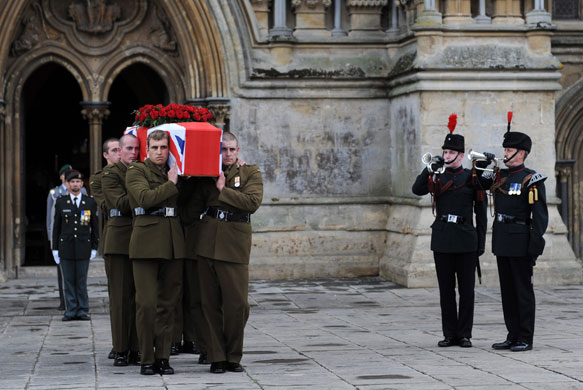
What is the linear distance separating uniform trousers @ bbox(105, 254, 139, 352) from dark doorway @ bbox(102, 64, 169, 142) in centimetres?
867

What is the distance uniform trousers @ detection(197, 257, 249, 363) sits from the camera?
8.60 meters

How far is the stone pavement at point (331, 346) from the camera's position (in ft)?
26.5

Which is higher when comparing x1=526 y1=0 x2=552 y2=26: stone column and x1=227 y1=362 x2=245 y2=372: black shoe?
x1=526 y1=0 x2=552 y2=26: stone column

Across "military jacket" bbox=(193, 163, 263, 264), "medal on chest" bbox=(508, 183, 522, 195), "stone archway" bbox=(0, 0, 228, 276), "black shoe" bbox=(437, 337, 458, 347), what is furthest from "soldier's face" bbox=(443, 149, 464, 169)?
"stone archway" bbox=(0, 0, 228, 276)

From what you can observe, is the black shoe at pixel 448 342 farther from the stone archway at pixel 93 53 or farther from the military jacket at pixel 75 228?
the stone archway at pixel 93 53

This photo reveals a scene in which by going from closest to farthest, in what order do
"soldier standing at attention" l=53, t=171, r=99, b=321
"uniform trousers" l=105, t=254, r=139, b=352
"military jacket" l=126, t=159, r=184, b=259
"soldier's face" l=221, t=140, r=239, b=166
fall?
"military jacket" l=126, t=159, r=184, b=259, "soldier's face" l=221, t=140, r=239, b=166, "uniform trousers" l=105, t=254, r=139, b=352, "soldier standing at attention" l=53, t=171, r=99, b=321

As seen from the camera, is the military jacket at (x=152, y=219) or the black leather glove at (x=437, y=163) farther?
the black leather glove at (x=437, y=163)

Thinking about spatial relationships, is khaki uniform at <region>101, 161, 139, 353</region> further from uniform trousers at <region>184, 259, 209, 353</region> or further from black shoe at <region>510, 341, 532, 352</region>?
black shoe at <region>510, 341, 532, 352</region>

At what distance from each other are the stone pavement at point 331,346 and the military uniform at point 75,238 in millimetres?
421

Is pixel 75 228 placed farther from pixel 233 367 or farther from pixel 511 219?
pixel 511 219

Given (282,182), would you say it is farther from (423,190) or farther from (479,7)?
(423,190)

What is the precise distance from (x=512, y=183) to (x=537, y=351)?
1.41m

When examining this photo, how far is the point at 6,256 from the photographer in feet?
53.7

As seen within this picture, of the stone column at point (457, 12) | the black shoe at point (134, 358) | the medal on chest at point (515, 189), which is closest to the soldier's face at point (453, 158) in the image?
the medal on chest at point (515, 189)
